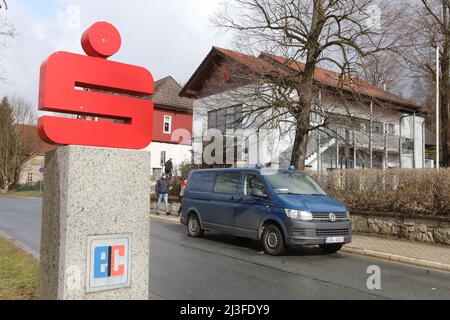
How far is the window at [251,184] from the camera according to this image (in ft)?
34.4

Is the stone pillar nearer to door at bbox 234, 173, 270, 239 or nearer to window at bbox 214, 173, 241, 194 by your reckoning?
door at bbox 234, 173, 270, 239

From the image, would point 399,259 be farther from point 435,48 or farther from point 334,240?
point 435,48

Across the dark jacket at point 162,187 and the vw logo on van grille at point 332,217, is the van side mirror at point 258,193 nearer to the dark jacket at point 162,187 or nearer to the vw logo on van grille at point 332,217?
the vw logo on van grille at point 332,217

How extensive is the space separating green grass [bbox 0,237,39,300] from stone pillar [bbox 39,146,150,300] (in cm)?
187

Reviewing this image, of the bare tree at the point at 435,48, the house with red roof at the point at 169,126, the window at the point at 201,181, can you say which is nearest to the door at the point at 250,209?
the window at the point at 201,181

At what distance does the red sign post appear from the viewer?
3658 mm

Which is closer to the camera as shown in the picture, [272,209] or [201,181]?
[272,209]

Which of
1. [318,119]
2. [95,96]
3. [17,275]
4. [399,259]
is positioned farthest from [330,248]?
[318,119]

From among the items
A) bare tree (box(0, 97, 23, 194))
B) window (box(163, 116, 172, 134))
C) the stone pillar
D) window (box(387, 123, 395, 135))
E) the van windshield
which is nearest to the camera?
the stone pillar

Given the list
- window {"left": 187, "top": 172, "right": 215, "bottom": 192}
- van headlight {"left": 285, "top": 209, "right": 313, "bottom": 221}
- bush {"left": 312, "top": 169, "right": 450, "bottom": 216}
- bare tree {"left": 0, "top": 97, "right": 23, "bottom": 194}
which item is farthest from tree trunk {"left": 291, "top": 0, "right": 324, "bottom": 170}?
bare tree {"left": 0, "top": 97, "right": 23, "bottom": 194}

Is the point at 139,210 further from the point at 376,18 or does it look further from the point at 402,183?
the point at 376,18

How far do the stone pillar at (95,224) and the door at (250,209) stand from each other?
20.4 ft

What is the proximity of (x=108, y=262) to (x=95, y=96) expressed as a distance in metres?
1.42

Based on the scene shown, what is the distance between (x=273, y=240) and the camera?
32.1 feet
